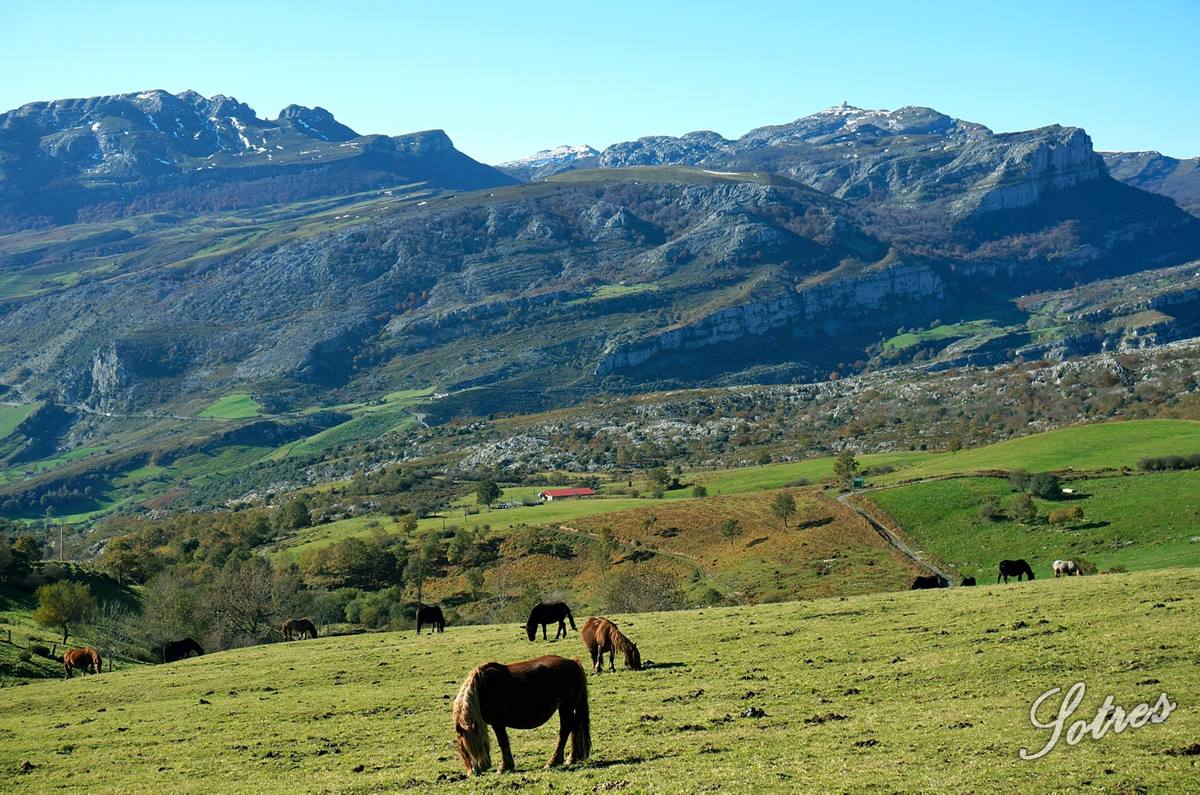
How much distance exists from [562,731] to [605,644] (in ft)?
45.3

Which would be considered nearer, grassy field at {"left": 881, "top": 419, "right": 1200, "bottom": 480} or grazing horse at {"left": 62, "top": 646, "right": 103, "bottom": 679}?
grazing horse at {"left": 62, "top": 646, "right": 103, "bottom": 679}

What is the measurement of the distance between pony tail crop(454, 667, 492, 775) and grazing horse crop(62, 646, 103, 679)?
135 feet

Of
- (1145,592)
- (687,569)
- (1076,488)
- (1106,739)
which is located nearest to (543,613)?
(1145,592)

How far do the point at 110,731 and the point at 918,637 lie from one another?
89.5 ft

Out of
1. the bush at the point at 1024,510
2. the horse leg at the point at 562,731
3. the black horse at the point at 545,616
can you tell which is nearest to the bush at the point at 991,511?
the bush at the point at 1024,510

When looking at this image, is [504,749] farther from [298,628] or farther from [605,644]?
[298,628]

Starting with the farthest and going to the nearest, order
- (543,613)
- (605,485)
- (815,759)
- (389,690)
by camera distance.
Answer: (605,485), (543,613), (389,690), (815,759)

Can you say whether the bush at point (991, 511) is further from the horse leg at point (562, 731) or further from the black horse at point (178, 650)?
the horse leg at point (562, 731)

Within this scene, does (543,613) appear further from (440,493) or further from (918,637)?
(440,493)

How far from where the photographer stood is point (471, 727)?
19.6 m

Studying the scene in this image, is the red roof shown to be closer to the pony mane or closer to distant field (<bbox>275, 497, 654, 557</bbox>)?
distant field (<bbox>275, 497, 654, 557</bbox>)

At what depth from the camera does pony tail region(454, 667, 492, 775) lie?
19.5 meters

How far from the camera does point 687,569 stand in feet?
344

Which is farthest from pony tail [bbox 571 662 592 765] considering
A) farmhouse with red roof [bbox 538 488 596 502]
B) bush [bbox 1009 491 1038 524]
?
farmhouse with red roof [bbox 538 488 596 502]
